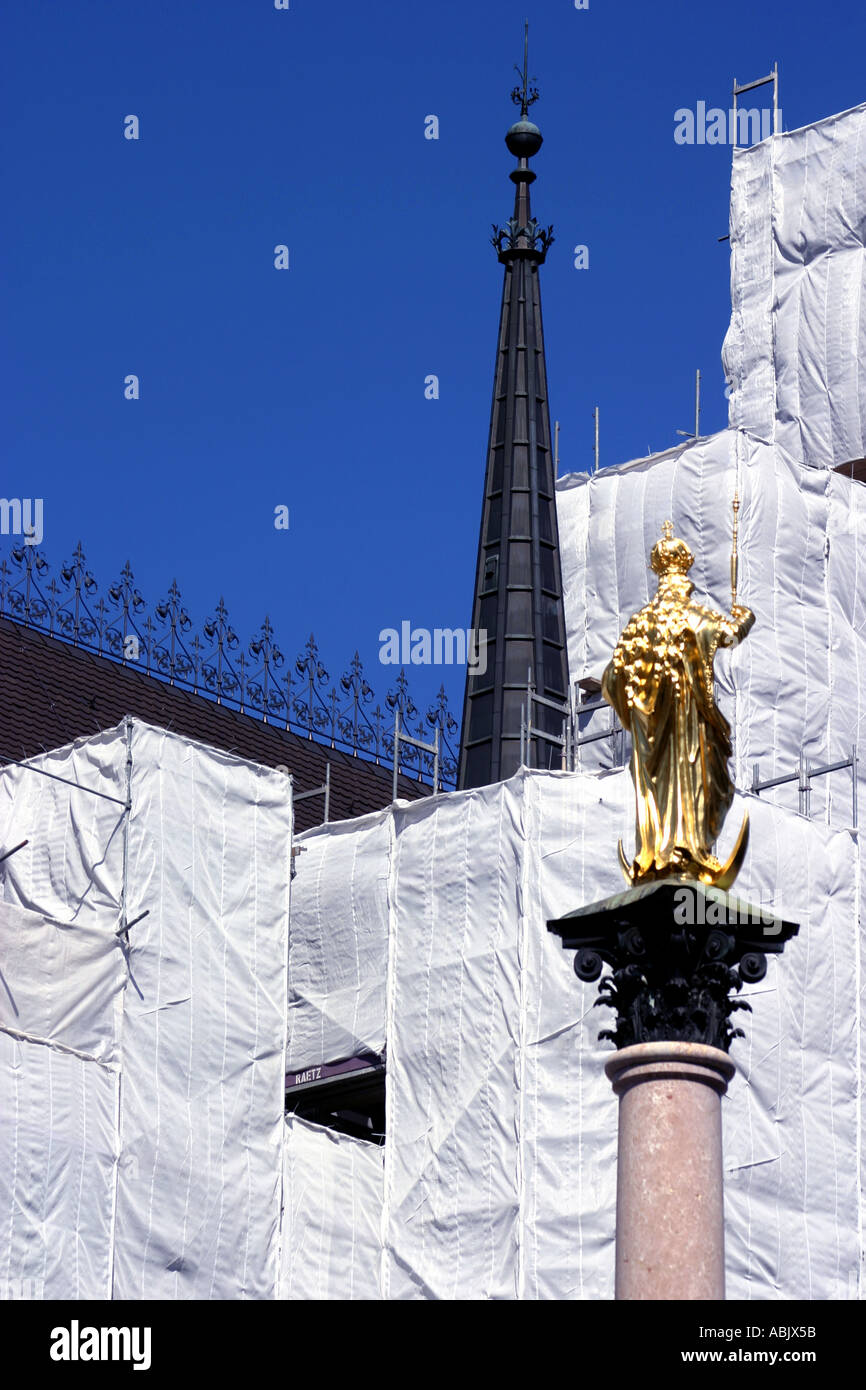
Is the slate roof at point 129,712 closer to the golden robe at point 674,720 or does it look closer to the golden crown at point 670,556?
the golden crown at point 670,556

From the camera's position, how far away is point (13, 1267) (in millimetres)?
32594

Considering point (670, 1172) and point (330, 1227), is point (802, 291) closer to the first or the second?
point (330, 1227)

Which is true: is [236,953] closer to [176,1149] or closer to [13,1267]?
[176,1149]

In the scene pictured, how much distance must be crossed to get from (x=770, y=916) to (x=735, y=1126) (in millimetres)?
16623

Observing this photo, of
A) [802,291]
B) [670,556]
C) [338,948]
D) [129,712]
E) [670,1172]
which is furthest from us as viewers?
[802,291]

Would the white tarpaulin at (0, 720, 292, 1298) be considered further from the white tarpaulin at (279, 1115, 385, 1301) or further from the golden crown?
the golden crown

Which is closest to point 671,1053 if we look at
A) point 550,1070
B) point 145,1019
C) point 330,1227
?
point 550,1070

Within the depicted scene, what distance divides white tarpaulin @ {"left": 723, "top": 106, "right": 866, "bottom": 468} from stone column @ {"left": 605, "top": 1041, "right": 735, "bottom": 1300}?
3303 centimetres

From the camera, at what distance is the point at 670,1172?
1939cm

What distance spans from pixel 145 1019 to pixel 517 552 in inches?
556

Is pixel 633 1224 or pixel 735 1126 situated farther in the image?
pixel 735 1126

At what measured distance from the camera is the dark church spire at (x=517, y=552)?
4622cm

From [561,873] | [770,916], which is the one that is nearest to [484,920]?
[561,873]

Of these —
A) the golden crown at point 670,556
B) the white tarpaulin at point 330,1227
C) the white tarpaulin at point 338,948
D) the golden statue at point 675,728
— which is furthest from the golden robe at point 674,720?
the white tarpaulin at point 338,948
